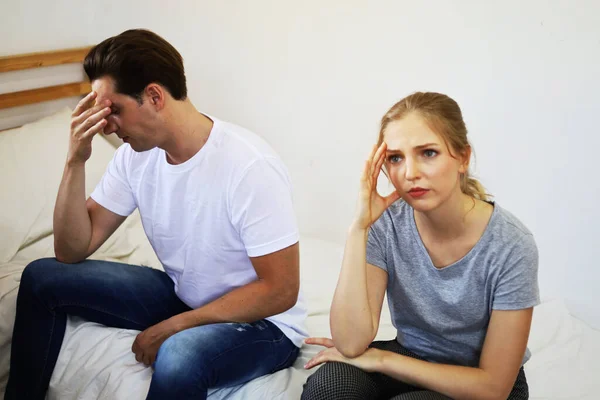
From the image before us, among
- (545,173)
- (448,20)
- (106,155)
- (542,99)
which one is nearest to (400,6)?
(448,20)

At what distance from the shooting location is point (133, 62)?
4.42 ft

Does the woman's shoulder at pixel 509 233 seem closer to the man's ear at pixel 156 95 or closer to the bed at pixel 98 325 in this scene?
the bed at pixel 98 325

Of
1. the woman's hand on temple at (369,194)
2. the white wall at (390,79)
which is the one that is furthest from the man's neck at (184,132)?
the white wall at (390,79)

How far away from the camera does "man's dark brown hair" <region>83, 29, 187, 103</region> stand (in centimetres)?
134

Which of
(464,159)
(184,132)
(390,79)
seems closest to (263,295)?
(184,132)

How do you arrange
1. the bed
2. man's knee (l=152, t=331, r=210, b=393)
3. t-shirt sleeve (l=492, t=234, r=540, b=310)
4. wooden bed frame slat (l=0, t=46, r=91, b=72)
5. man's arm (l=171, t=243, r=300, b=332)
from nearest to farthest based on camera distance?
t-shirt sleeve (l=492, t=234, r=540, b=310), man's knee (l=152, t=331, r=210, b=393), man's arm (l=171, t=243, r=300, b=332), the bed, wooden bed frame slat (l=0, t=46, r=91, b=72)

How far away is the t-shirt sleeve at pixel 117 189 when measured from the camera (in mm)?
1535

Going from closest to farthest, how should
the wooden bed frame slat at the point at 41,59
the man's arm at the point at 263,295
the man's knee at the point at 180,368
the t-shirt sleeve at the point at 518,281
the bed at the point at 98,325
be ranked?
the t-shirt sleeve at the point at 518,281 → the man's knee at the point at 180,368 → the man's arm at the point at 263,295 → the bed at the point at 98,325 → the wooden bed frame slat at the point at 41,59

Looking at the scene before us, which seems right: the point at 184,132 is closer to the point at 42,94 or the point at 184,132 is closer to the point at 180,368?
the point at 180,368

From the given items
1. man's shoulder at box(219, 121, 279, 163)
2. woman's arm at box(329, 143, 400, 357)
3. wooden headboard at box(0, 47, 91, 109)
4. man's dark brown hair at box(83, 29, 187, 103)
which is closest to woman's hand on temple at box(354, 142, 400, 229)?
woman's arm at box(329, 143, 400, 357)

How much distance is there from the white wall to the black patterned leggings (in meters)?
0.79

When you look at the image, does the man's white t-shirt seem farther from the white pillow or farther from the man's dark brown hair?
the white pillow

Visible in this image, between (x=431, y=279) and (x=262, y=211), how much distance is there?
1.14 feet

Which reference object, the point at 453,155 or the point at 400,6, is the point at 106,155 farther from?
the point at 453,155
